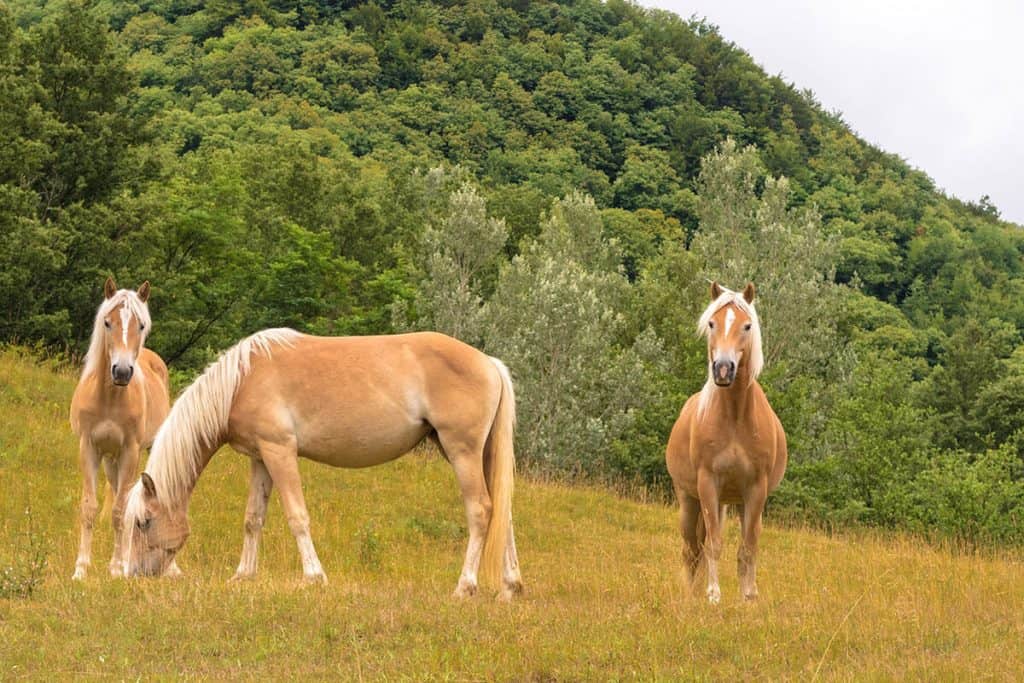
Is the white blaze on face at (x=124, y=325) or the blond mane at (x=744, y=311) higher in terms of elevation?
the blond mane at (x=744, y=311)

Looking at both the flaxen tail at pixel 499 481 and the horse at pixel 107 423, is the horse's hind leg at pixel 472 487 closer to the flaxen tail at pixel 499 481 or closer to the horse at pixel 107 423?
the flaxen tail at pixel 499 481

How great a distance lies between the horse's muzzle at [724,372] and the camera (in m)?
8.27

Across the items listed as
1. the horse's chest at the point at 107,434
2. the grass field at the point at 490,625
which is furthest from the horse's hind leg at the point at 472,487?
the horse's chest at the point at 107,434

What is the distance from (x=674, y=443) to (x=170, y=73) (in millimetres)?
87999

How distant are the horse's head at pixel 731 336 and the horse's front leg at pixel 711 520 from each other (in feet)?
3.06

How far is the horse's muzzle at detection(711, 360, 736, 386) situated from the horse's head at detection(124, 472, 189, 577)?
4376 mm

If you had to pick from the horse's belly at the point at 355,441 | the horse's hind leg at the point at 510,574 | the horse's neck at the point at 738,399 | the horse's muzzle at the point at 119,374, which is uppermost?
the horse's neck at the point at 738,399

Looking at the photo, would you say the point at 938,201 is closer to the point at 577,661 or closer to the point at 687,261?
the point at 687,261

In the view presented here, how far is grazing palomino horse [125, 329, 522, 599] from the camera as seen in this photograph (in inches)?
345

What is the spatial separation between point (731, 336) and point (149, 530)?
4.87 metres

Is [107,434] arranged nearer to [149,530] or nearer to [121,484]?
[121,484]

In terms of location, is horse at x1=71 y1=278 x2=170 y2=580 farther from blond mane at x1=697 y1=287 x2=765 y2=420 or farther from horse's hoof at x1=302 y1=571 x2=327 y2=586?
blond mane at x1=697 y1=287 x2=765 y2=420

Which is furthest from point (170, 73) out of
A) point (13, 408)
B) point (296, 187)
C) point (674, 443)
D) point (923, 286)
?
point (674, 443)

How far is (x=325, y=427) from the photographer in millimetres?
8953
